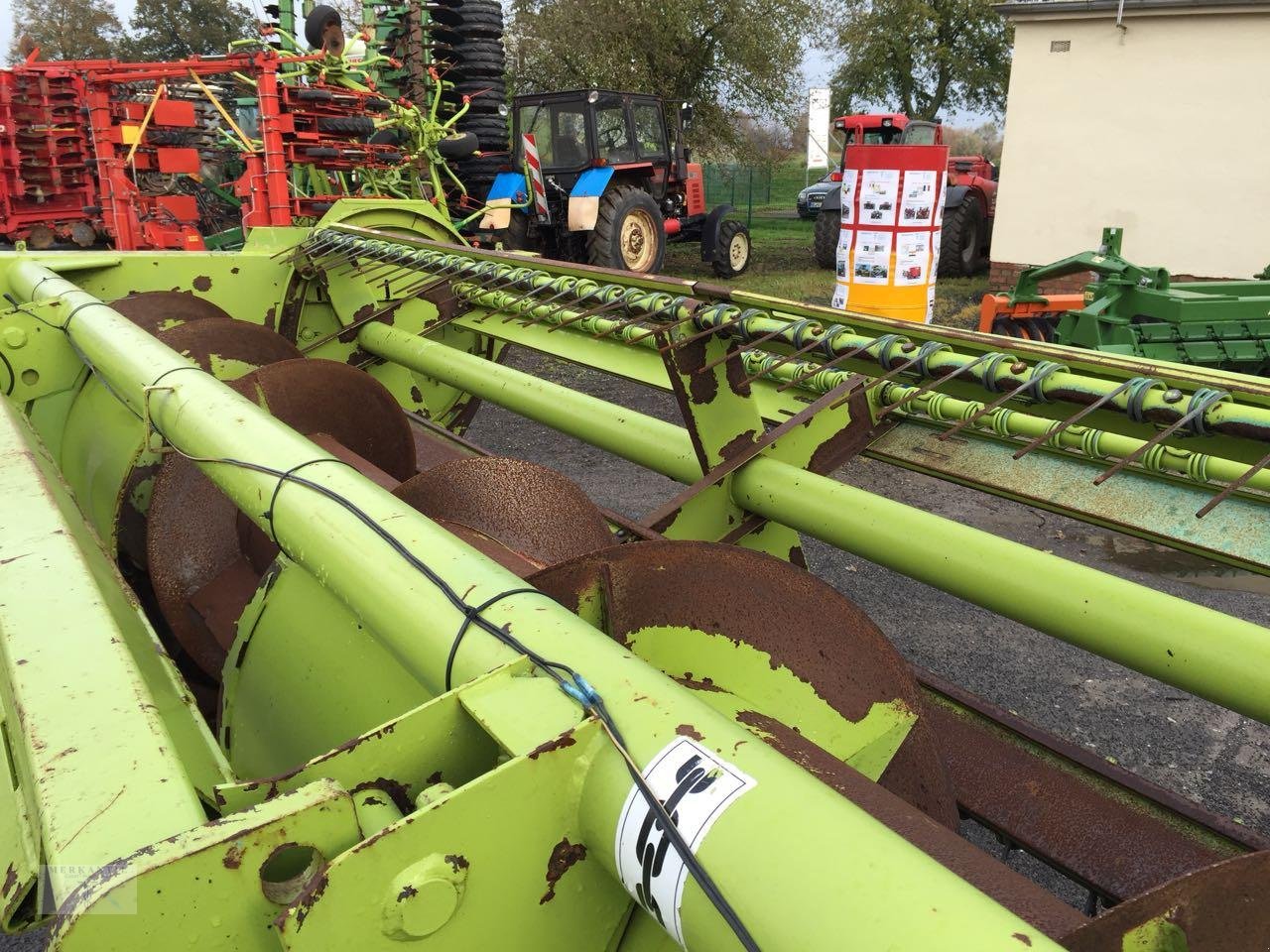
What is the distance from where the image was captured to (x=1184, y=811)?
1762 mm

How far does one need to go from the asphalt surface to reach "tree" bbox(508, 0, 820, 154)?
13.6 m

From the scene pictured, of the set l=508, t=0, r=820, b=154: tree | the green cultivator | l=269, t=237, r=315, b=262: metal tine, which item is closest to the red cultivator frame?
l=269, t=237, r=315, b=262: metal tine

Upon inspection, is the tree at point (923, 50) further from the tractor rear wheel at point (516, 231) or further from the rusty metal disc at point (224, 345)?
the rusty metal disc at point (224, 345)

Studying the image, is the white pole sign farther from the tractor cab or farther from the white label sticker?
the white label sticker

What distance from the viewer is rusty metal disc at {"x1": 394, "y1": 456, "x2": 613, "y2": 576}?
1.80 m

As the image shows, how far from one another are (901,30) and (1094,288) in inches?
790

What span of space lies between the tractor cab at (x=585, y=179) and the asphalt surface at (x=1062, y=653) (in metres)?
5.63

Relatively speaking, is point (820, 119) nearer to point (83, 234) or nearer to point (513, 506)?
point (83, 234)

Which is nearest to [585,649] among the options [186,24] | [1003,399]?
[1003,399]

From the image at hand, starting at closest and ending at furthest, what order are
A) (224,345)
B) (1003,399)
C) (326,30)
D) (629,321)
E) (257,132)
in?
(1003,399) → (629,321) → (224,345) → (326,30) → (257,132)

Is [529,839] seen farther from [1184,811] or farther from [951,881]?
[1184,811]

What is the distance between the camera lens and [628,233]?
35.6ft

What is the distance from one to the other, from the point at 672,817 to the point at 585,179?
10355mm

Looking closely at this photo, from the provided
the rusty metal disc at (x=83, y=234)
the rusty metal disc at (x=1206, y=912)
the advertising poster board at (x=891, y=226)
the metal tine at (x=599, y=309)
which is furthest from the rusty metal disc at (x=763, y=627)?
the rusty metal disc at (x=83, y=234)
